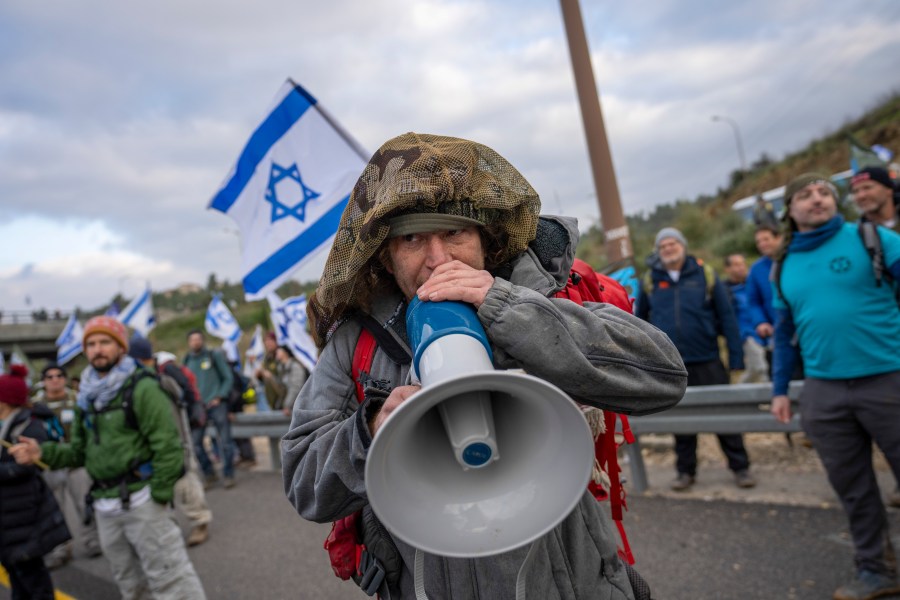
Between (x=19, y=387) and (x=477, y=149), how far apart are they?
15.0 ft

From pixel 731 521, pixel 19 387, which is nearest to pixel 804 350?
pixel 731 521

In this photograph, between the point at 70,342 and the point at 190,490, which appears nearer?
the point at 190,490

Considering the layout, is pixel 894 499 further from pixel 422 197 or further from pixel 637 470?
pixel 422 197

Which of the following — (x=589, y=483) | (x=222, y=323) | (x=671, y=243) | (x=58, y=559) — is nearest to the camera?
(x=589, y=483)

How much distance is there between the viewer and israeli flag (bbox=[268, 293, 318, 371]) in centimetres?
625

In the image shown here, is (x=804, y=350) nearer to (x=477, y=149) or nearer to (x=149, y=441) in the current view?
→ (x=477, y=149)

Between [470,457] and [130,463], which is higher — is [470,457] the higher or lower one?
the higher one

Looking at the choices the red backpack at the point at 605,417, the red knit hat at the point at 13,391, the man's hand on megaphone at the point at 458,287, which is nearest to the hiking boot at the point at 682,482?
the red backpack at the point at 605,417

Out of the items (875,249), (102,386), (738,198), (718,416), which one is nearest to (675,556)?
(718,416)

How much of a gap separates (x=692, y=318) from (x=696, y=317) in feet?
0.11

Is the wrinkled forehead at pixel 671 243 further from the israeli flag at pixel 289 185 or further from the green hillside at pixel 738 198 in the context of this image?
the green hillside at pixel 738 198

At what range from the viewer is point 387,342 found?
1533 mm

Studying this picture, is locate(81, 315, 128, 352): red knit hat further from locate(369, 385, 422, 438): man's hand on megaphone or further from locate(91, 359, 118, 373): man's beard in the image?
locate(369, 385, 422, 438): man's hand on megaphone

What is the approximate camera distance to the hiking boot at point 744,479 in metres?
4.80
